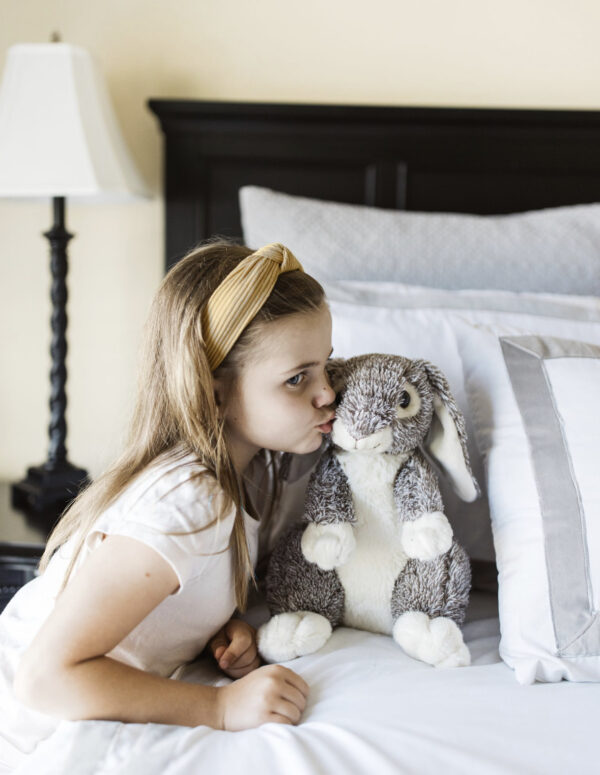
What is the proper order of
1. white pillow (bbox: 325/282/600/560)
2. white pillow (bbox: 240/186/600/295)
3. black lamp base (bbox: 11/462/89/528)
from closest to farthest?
white pillow (bbox: 325/282/600/560)
white pillow (bbox: 240/186/600/295)
black lamp base (bbox: 11/462/89/528)

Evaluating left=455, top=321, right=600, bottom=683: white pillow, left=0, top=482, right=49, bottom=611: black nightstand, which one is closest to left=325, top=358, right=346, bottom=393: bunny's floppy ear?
left=455, top=321, right=600, bottom=683: white pillow

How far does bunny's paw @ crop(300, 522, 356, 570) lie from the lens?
0.93 m

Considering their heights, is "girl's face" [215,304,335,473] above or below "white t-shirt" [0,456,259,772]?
above

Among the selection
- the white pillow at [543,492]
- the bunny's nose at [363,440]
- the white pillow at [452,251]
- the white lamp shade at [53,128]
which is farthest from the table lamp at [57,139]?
the white pillow at [543,492]

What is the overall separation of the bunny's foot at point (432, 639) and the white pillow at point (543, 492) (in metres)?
0.06

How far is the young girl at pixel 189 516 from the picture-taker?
0.77 meters

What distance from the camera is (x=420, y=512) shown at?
940mm

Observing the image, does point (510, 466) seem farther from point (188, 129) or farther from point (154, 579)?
point (188, 129)

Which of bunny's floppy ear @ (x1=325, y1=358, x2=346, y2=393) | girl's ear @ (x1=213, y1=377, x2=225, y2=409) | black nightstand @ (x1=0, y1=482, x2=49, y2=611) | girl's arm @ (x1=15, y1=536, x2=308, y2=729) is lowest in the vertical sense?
black nightstand @ (x1=0, y1=482, x2=49, y2=611)

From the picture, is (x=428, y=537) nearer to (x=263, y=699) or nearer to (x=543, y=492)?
(x=543, y=492)

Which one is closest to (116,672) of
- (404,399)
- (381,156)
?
(404,399)

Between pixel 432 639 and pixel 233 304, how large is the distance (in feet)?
1.62

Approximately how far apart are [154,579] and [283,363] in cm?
31

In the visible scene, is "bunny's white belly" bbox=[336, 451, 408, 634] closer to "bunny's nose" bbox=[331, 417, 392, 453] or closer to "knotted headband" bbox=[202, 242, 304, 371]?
"bunny's nose" bbox=[331, 417, 392, 453]
